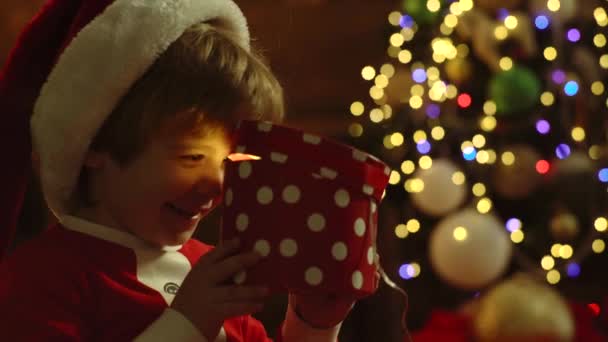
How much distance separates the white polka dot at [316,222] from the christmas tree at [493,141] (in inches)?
66.0

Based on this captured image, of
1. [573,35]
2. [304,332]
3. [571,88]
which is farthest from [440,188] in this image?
[304,332]

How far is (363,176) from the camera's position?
844 millimetres

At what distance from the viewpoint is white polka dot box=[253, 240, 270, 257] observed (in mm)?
823

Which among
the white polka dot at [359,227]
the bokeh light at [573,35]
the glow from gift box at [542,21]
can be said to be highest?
the white polka dot at [359,227]

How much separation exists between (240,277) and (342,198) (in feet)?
0.41

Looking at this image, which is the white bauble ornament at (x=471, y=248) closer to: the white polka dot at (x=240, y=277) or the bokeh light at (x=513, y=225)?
the bokeh light at (x=513, y=225)

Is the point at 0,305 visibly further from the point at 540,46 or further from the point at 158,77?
the point at 540,46

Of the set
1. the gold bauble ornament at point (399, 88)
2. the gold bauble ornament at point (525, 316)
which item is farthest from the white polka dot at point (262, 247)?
the gold bauble ornament at point (399, 88)

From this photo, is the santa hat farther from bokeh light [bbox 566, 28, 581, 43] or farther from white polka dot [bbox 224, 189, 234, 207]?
bokeh light [bbox 566, 28, 581, 43]

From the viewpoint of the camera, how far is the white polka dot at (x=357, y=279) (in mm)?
825

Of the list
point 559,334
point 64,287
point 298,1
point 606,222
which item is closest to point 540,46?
point 606,222

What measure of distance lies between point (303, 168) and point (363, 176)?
60 mm

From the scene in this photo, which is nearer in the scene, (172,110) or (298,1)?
(172,110)

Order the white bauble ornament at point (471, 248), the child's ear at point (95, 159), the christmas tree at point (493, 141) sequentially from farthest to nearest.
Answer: the christmas tree at point (493, 141) < the white bauble ornament at point (471, 248) < the child's ear at point (95, 159)
